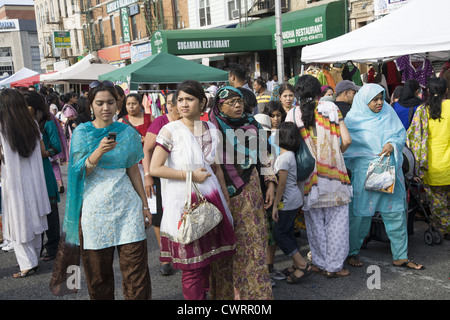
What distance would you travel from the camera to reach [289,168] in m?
4.05

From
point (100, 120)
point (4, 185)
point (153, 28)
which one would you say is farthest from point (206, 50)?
point (100, 120)

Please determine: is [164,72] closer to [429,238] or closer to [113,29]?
[429,238]

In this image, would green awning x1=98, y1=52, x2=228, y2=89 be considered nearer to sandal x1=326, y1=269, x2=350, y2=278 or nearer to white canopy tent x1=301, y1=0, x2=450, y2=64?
white canopy tent x1=301, y1=0, x2=450, y2=64

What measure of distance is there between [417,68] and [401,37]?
2664mm

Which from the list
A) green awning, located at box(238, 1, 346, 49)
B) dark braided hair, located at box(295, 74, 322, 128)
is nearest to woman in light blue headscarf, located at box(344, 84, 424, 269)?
dark braided hair, located at box(295, 74, 322, 128)

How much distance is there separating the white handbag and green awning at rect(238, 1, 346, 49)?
40.5 feet

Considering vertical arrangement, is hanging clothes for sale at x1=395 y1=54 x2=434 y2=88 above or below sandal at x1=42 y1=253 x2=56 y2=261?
above

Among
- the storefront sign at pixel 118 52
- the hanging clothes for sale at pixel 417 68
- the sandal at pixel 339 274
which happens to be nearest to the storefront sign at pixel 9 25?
the storefront sign at pixel 118 52

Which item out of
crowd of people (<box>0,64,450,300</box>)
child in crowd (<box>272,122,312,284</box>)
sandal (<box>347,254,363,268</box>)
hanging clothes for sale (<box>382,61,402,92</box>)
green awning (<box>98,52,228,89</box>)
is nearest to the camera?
crowd of people (<box>0,64,450,300</box>)

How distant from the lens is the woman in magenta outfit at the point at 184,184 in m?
3.00

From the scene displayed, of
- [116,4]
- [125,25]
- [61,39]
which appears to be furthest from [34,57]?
[125,25]

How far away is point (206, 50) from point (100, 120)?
13.8 m

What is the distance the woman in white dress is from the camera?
4.46 metres
